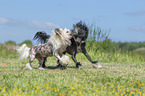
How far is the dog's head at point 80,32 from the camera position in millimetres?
8852

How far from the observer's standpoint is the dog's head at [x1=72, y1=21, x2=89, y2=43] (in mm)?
8852

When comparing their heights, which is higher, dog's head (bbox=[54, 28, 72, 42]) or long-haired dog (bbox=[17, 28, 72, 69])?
dog's head (bbox=[54, 28, 72, 42])

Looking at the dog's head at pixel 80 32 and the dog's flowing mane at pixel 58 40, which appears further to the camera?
the dog's head at pixel 80 32

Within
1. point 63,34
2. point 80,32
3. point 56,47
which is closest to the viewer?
point 56,47

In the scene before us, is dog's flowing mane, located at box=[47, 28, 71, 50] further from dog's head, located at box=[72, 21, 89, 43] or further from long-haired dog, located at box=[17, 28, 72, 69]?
dog's head, located at box=[72, 21, 89, 43]

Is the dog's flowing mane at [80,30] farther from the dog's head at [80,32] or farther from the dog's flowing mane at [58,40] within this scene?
the dog's flowing mane at [58,40]

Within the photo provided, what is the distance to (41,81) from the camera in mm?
6727

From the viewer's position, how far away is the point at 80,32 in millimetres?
8922

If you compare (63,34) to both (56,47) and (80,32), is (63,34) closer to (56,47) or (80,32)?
(56,47)

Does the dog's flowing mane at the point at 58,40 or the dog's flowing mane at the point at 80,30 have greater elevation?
the dog's flowing mane at the point at 80,30

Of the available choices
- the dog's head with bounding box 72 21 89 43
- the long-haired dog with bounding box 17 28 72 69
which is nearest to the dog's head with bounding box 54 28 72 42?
the long-haired dog with bounding box 17 28 72 69

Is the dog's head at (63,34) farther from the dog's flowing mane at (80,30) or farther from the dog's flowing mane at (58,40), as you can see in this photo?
the dog's flowing mane at (80,30)

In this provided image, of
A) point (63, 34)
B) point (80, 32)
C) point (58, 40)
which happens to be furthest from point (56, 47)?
point (80, 32)

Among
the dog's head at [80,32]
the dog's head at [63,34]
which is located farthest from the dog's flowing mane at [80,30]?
the dog's head at [63,34]
